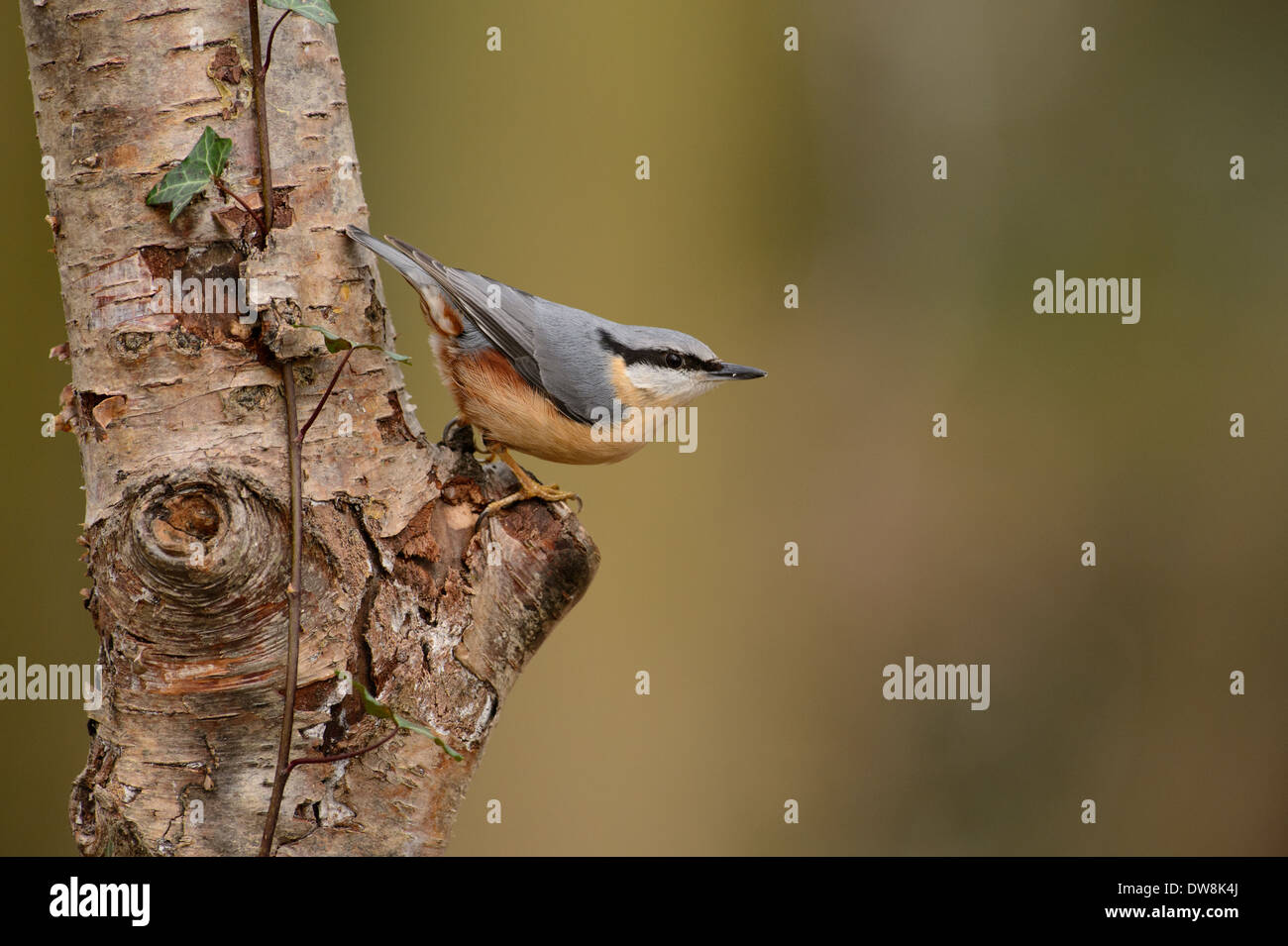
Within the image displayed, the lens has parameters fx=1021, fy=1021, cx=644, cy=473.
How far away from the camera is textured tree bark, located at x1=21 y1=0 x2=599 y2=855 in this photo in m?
1.48

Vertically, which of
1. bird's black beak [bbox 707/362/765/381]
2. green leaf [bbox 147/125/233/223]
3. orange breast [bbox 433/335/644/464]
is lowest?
orange breast [bbox 433/335/644/464]

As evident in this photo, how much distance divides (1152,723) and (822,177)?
2605mm

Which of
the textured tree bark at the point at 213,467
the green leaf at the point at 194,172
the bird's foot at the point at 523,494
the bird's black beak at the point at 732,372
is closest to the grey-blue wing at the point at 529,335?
the bird's foot at the point at 523,494

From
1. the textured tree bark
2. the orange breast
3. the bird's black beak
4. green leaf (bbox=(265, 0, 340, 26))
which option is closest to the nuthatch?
the orange breast

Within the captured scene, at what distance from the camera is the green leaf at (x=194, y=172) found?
1483 millimetres

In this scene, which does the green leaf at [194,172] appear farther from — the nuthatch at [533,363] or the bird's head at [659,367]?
the bird's head at [659,367]

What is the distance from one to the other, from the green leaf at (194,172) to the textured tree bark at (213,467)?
0.13 ft


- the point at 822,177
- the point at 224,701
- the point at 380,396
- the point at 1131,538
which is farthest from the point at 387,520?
the point at 1131,538

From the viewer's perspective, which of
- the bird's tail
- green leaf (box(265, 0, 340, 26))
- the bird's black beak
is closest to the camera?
green leaf (box(265, 0, 340, 26))

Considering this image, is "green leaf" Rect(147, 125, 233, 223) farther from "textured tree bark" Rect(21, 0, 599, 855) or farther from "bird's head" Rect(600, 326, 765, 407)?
"bird's head" Rect(600, 326, 765, 407)

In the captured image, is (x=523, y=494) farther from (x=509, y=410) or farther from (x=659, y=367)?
(x=659, y=367)

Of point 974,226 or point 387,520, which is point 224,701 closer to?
point 387,520

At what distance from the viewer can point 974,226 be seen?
13.9 ft

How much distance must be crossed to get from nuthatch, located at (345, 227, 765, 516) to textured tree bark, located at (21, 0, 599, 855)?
54 centimetres
